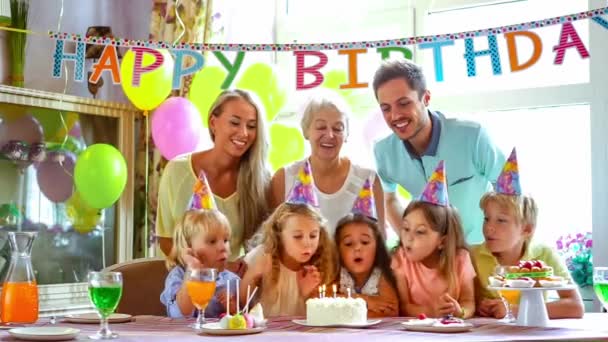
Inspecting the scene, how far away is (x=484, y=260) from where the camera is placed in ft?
9.84

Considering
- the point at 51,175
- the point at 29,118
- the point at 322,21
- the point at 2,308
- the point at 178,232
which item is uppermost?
the point at 322,21

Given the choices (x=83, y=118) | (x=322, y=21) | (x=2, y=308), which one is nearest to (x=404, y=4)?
(x=322, y=21)

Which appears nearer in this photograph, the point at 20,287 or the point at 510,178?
the point at 20,287

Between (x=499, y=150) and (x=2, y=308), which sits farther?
(x=499, y=150)

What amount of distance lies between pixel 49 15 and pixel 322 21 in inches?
53.9

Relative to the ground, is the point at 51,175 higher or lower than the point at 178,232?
higher

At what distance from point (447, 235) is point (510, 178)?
29 cm

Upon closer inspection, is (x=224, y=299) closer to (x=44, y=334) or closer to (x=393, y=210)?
Answer: (x=393, y=210)

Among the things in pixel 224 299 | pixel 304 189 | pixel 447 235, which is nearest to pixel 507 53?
pixel 447 235

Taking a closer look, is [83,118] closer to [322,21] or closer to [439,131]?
[322,21]

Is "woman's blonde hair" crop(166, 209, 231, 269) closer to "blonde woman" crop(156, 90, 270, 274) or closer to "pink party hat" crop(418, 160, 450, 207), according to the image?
"blonde woman" crop(156, 90, 270, 274)

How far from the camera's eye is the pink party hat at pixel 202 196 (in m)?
3.11

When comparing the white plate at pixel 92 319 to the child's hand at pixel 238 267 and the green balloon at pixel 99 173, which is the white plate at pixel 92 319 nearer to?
the child's hand at pixel 238 267

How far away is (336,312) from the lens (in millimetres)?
2547
